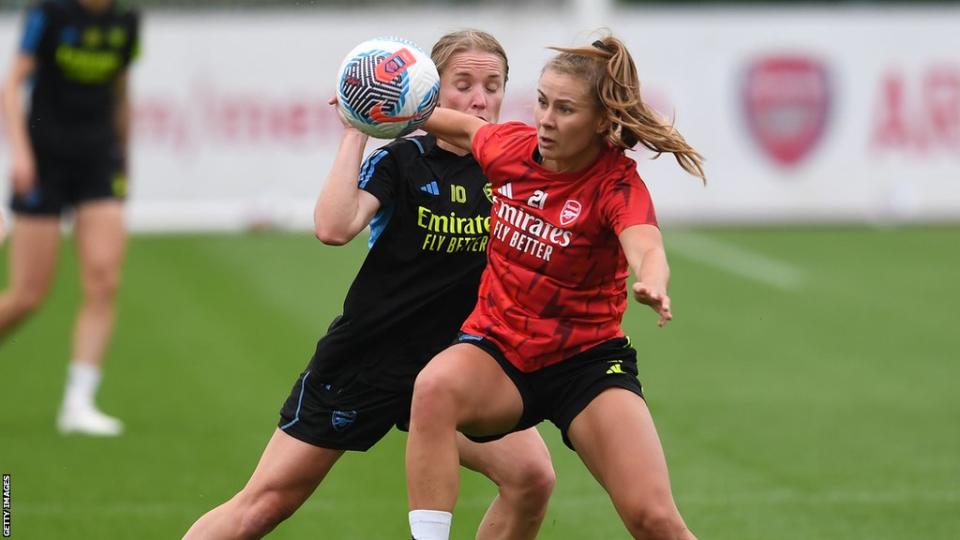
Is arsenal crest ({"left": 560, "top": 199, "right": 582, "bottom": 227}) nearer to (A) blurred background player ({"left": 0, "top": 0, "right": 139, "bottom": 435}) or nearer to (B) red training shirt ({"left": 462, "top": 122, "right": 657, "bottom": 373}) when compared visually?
(B) red training shirt ({"left": 462, "top": 122, "right": 657, "bottom": 373})

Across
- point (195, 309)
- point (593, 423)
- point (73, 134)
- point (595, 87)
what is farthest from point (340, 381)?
point (195, 309)

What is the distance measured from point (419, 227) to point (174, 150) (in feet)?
43.9

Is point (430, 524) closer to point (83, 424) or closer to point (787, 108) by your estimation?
point (83, 424)

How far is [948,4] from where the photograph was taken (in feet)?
65.9

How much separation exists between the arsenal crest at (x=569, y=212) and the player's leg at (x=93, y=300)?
14.3 feet

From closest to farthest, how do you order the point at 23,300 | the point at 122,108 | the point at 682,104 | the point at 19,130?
the point at 19,130, the point at 23,300, the point at 122,108, the point at 682,104

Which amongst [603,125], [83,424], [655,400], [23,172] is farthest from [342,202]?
[655,400]

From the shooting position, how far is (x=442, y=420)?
490cm

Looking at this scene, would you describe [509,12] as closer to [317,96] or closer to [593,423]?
[317,96]

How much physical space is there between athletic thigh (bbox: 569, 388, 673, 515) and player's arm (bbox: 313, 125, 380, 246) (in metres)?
0.94

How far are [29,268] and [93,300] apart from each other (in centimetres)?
39

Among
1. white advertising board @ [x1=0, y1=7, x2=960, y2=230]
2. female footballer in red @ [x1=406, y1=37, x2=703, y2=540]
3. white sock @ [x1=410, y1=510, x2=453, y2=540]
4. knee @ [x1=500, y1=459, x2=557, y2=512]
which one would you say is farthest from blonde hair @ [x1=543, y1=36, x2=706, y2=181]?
white advertising board @ [x1=0, y1=7, x2=960, y2=230]

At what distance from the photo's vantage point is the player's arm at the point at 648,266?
14.6ft

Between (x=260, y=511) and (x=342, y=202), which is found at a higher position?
(x=342, y=202)
